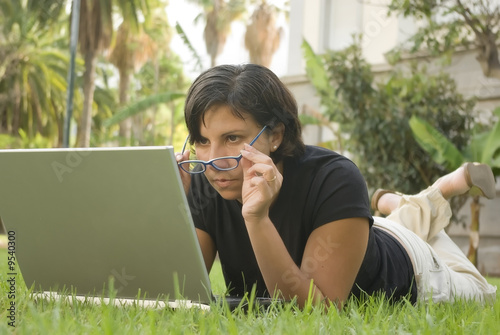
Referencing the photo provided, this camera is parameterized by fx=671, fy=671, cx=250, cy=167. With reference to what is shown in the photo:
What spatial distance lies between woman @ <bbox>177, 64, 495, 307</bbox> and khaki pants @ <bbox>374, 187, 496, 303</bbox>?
24 cm

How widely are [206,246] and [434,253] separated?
1.17 metres

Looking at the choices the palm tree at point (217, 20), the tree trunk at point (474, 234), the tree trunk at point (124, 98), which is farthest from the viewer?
the palm tree at point (217, 20)

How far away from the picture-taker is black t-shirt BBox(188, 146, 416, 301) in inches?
99.6

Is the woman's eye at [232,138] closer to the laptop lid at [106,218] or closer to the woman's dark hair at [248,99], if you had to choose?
the woman's dark hair at [248,99]

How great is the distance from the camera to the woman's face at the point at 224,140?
2477mm

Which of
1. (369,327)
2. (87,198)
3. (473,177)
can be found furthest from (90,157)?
(473,177)

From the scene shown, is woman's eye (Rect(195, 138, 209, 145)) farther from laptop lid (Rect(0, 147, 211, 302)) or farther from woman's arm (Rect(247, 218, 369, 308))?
laptop lid (Rect(0, 147, 211, 302))

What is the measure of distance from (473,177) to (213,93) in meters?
2.01

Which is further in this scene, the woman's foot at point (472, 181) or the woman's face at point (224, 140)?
the woman's foot at point (472, 181)

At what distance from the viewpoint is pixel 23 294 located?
2.37m

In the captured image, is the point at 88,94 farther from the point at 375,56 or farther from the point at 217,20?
the point at 217,20

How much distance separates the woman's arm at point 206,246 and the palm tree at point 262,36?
69.9 ft

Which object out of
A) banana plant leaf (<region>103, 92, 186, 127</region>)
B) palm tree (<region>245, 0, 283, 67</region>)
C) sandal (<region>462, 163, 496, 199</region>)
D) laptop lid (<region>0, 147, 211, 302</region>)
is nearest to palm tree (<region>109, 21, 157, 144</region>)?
palm tree (<region>245, 0, 283, 67</region>)

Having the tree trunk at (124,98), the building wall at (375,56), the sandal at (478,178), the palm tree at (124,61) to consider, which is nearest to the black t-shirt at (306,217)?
the sandal at (478,178)
